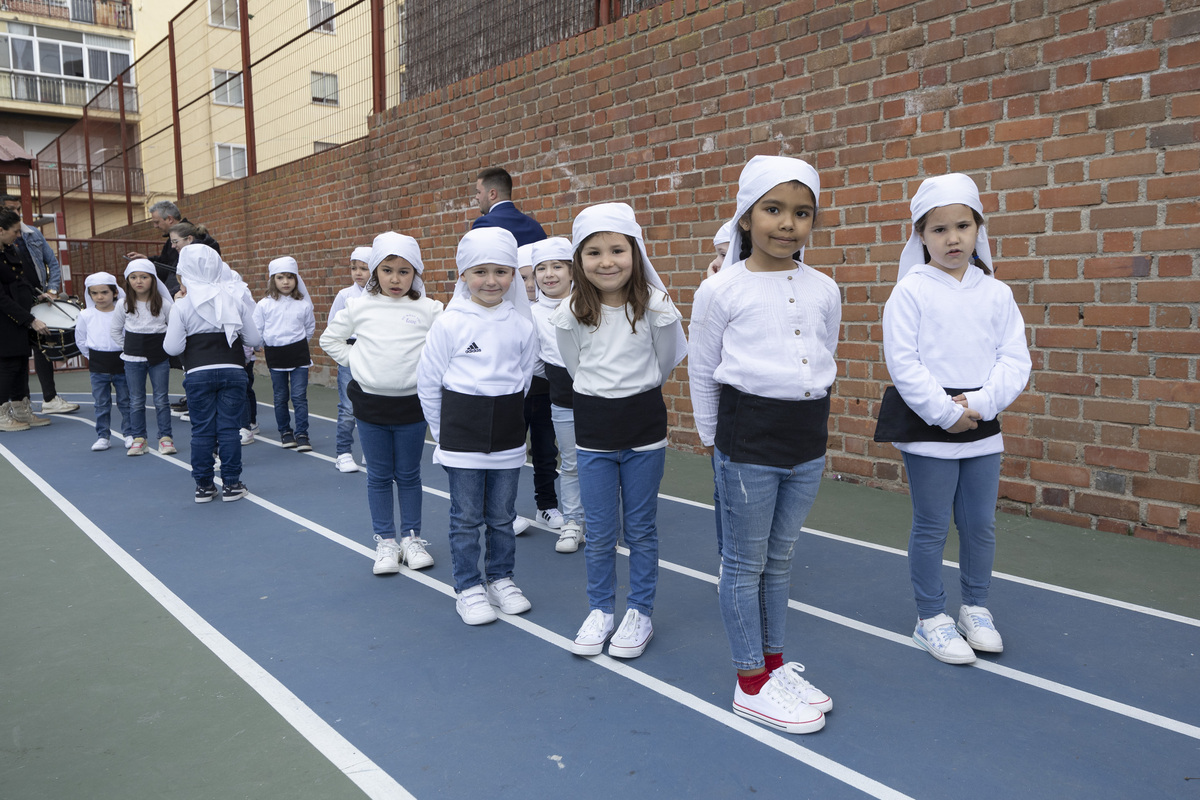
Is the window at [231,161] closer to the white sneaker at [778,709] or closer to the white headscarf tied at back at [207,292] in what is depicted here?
the white headscarf tied at back at [207,292]

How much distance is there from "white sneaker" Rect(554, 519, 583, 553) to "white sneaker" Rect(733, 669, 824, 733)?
188 centimetres

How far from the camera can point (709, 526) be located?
4.93 metres

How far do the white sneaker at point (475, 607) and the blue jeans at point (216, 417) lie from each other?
2862 mm

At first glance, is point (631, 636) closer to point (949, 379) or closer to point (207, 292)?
point (949, 379)

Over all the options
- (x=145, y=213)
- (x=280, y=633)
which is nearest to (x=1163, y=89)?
(x=280, y=633)

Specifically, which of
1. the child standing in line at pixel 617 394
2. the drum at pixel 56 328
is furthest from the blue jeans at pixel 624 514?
the drum at pixel 56 328

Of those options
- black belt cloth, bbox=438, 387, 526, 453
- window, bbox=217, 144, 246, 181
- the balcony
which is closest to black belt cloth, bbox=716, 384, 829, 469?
black belt cloth, bbox=438, 387, 526, 453

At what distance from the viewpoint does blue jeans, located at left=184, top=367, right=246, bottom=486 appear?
18.8 feet

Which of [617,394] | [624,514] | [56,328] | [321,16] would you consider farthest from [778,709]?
[321,16]

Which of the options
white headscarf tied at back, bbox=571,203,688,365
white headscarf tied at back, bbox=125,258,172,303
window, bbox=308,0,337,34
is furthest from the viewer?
window, bbox=308,0,337,34

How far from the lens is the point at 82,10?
2912cm

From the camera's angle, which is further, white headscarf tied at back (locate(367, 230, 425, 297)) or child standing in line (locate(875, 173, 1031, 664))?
white headscarf tied at back (locate(367, 230, 425, 297))

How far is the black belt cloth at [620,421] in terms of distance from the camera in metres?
3.24

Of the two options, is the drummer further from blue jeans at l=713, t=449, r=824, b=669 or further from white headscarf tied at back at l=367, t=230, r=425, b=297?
blue jeans at l=713, t=449, r=824, b=669
